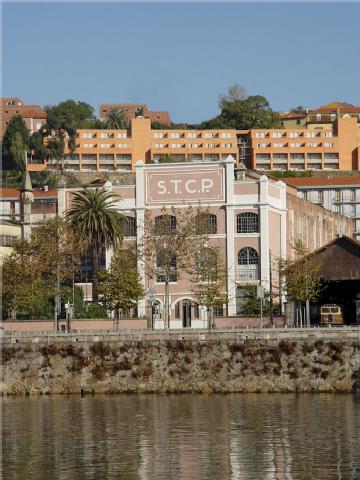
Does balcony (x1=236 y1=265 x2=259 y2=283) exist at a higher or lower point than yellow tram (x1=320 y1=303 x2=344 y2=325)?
higher

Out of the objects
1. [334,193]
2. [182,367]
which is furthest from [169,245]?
[334,193]

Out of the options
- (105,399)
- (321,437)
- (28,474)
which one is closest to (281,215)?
(105,399)

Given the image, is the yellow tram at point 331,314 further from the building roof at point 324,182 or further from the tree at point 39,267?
the building roof at point 324,182

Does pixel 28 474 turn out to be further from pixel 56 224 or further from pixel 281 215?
pixel 281 215

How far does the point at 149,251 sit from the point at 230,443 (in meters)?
49.2

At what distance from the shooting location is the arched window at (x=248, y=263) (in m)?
111

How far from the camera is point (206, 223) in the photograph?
361 ft

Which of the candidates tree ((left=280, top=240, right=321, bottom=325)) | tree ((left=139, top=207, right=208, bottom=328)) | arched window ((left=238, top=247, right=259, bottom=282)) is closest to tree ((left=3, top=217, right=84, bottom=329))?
tree ((left=139, top=207, right=208, bottom=328))

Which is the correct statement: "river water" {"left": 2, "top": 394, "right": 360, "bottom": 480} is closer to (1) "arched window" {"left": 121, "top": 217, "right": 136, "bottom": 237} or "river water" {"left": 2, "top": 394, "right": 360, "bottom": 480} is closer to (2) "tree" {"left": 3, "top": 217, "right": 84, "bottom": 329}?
(2) "tree" {"left": 3, "top": 217, "right": 84, "bottom": 329}

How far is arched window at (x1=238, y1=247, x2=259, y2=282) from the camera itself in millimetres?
111188

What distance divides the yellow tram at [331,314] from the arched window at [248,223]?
32.4ft

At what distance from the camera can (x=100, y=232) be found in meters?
111

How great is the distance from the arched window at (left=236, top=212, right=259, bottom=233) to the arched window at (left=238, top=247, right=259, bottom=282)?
4.87 ft

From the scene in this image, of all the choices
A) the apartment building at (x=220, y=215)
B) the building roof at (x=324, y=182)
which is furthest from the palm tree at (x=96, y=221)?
the building roof at (x=324, y=182)
